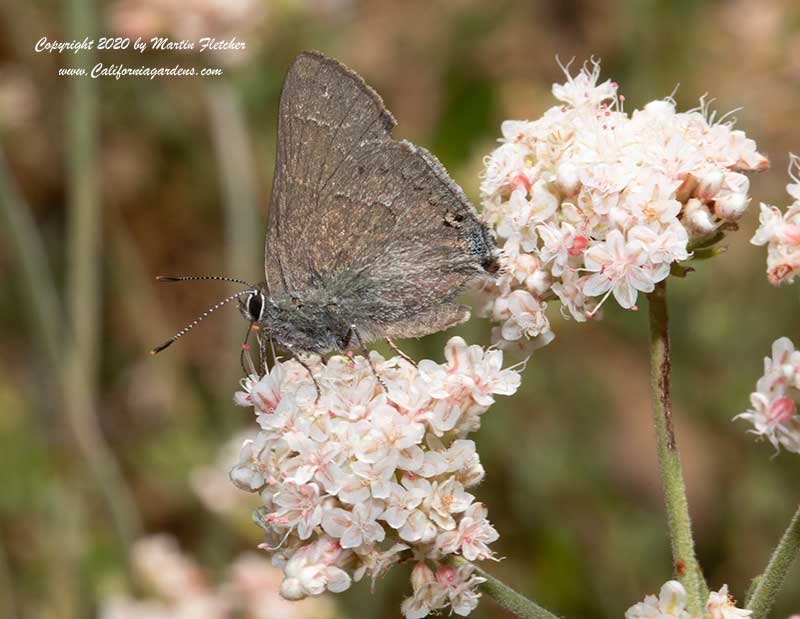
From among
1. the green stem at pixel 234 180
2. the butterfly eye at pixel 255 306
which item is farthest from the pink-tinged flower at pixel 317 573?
the green stem at pixel 234 180

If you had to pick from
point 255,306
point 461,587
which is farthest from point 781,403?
point 255,306

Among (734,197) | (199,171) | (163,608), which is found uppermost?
(199,171)

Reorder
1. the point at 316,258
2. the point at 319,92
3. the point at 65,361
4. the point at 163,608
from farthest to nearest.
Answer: the point at 65,361
the point at 163,608
the point at 316,258
the point at 319,92

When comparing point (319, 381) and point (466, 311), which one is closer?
point (319, 381)

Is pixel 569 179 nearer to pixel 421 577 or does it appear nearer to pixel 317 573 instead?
pixel 421 577

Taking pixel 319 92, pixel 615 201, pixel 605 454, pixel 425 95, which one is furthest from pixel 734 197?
pixel 425 95

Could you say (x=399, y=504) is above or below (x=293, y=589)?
above

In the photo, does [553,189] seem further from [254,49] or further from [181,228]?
[181,228]
